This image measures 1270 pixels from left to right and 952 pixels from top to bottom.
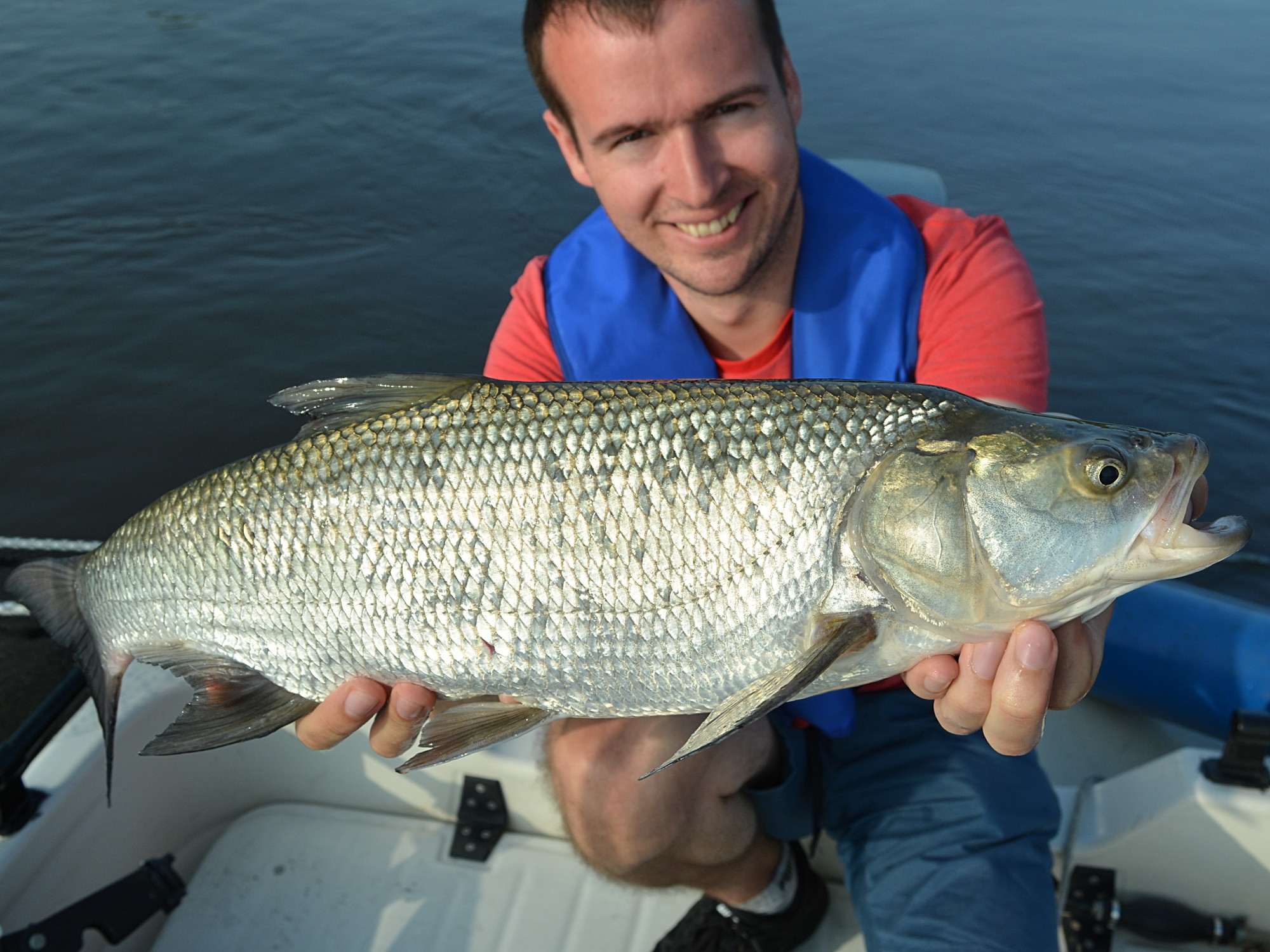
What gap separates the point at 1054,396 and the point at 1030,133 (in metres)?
4.80

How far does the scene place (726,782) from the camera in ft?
9.74

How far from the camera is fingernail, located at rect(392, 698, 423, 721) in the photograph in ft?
7.52

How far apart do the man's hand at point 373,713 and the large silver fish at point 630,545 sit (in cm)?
5

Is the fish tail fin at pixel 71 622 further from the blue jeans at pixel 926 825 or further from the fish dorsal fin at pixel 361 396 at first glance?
the blue jeans at pixel 926 825

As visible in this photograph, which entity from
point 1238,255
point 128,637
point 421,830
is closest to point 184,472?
point 421,830

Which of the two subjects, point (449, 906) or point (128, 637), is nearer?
point (128, 637)

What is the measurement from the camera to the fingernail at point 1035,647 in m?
1.90

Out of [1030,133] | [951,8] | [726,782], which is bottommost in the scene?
[726,782]

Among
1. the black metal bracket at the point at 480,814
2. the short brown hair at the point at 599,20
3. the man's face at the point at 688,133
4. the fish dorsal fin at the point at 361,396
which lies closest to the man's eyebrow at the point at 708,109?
the man's face at the point at 688,133

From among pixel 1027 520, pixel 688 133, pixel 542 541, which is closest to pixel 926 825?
pixel 1027 520

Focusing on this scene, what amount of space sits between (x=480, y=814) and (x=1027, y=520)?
2.41 m

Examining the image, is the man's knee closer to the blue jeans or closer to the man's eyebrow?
the blue jeans

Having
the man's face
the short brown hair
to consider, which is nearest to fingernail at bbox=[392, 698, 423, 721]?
the man's face

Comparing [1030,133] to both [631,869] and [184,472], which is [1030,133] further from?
[631,869]
